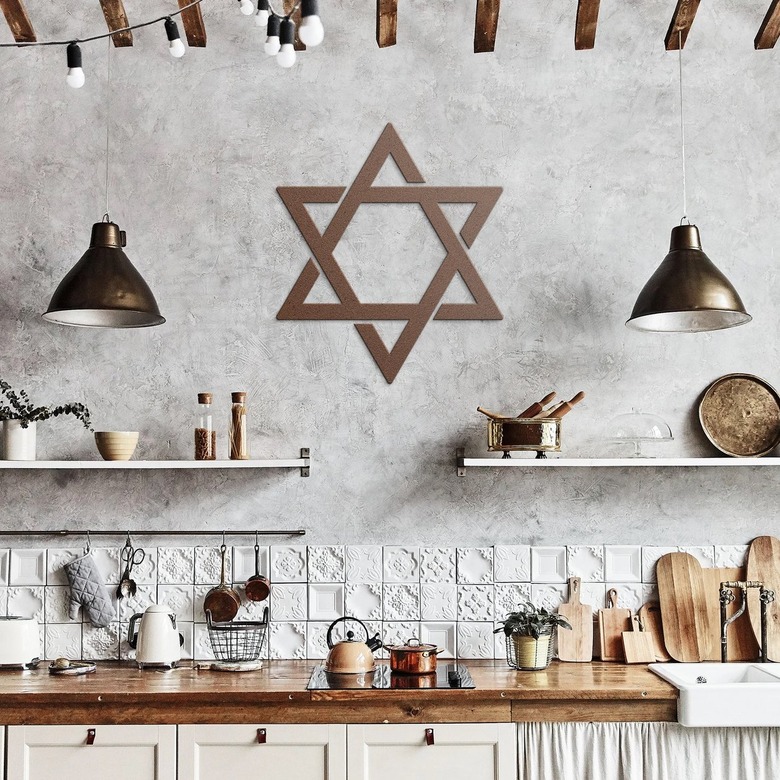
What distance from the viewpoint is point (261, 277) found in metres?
3.42

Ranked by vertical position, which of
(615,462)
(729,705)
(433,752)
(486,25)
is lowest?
(433,752)

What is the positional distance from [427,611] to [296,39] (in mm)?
2242

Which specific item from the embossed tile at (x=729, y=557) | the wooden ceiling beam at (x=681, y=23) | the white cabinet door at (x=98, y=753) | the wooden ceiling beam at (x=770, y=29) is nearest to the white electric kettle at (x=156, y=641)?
the white cabinet door at (x=98, y=753)

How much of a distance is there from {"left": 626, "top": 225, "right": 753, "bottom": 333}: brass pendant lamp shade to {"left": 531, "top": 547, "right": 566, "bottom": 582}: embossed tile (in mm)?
885

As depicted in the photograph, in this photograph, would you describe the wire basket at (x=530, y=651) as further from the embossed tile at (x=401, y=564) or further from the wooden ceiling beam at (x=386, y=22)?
the wooden ceiling beam at (x=386, y=22)

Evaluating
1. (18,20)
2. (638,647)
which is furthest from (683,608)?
(18,20)

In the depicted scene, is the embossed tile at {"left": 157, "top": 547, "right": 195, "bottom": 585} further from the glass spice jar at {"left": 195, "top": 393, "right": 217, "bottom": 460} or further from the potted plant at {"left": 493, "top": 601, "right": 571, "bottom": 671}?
the potted plant at {"left": 493, "top": 601, "right": 571, "bottom": 671}

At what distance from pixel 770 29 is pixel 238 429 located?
2.48 meters

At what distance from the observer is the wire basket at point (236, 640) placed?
315 centimetres

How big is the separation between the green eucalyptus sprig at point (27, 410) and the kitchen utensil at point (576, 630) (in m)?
1.87

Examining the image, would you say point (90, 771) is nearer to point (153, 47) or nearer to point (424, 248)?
point (424, 248)

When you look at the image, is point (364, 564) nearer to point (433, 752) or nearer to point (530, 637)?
point (530, 637)

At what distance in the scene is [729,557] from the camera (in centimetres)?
333

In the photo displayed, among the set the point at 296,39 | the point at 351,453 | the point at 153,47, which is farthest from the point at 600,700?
the point at 153,47
